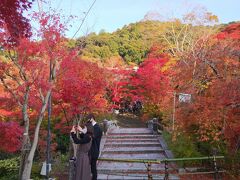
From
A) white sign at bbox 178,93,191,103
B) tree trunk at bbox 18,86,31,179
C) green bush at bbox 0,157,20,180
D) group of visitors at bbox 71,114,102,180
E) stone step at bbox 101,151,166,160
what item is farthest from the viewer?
stone step at bbox 101,151,166,160

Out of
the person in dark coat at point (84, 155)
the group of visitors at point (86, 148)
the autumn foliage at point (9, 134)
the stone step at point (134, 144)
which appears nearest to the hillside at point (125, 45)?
the stone step at point (134, 144)

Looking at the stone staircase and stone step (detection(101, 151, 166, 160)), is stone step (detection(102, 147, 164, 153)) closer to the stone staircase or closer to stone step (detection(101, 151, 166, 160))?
the stone staircase

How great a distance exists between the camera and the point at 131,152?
1419cm

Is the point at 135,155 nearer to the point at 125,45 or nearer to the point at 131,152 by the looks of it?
the point at 131,152

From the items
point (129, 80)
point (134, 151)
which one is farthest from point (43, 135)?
point (129, 80)

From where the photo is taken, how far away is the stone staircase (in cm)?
1109

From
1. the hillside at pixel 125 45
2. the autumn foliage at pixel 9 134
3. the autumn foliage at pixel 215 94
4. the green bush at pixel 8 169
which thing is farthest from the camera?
the hillside at pixel 125 45

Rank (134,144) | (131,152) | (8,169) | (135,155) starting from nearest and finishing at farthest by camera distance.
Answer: (8,169) → (135,155) → (131,152) → (134,144)

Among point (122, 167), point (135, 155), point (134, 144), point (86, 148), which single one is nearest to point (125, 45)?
point (134, 144)

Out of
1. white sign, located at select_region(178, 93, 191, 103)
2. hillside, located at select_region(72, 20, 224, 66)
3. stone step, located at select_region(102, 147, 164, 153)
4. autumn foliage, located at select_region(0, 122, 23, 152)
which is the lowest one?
stone step, located at select_region(102, 147, 164, 153)

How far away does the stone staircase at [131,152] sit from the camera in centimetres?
1109

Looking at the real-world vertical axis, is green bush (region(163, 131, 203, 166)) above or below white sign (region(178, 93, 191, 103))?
below

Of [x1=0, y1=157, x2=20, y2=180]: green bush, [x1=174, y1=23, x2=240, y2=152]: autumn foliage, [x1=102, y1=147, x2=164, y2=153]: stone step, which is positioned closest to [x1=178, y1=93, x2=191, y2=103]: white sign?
[x1=174, y1=23, x2=240, y2=152]: autumn foliage

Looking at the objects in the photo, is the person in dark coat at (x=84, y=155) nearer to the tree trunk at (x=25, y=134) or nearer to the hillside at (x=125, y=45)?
the tree trunk at (x=25, y=134)
